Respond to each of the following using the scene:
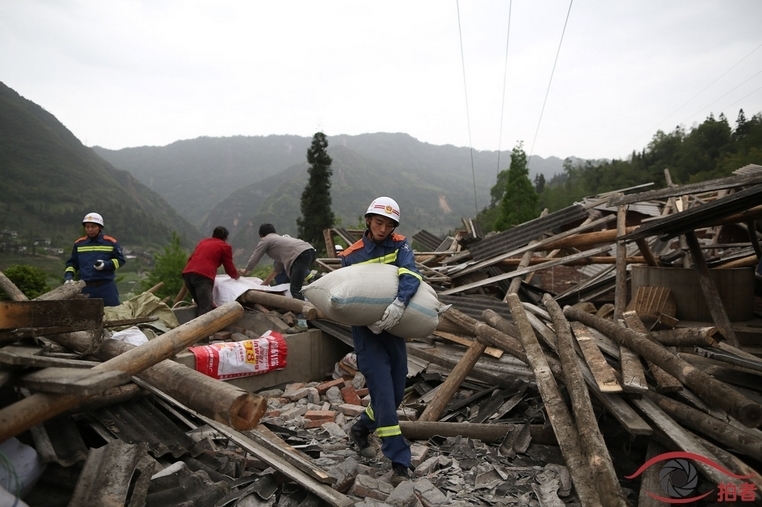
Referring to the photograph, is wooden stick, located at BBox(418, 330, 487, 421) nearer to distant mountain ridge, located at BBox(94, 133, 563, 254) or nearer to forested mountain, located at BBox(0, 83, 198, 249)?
forested mountain, located at BBox(0, 83, 198, 249)

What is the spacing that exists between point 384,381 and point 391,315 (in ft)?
1.72

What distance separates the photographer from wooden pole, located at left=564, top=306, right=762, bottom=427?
105 inches

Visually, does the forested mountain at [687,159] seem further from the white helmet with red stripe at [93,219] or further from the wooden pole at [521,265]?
the white helmet with red stripe at [93,219]

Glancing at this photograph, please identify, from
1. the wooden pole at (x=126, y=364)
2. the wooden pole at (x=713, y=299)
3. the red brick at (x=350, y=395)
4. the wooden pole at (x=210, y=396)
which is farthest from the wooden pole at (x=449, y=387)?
the wooden pole at (x=713, y=299)

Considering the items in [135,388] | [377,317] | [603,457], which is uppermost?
[377,317]

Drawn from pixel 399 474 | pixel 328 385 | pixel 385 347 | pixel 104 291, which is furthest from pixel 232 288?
pixel 399 474

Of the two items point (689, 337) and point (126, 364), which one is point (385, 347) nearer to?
point (126, 364)

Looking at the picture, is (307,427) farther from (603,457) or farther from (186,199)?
(186,199)

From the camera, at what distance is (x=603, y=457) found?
2.70 meters

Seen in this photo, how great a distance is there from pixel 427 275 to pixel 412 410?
151 inches

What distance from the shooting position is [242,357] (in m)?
5.77

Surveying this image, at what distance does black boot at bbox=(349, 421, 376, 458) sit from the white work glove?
983 millimetres

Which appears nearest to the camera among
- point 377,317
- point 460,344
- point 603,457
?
point 603,457

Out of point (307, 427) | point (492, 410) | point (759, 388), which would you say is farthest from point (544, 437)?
point (307, 427)
